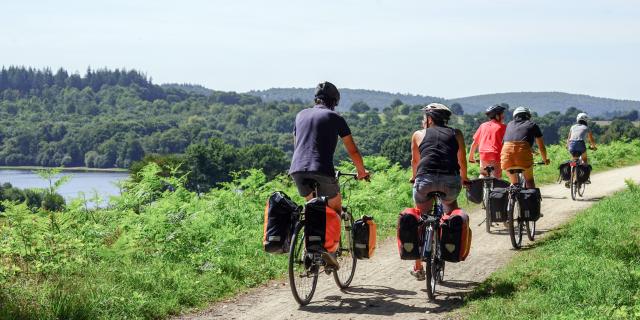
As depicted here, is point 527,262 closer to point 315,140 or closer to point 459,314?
point 459,314

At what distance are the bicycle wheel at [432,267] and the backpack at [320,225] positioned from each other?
3.30 ft

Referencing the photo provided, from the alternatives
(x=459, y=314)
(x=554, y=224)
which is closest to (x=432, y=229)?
(x=459, y=314)

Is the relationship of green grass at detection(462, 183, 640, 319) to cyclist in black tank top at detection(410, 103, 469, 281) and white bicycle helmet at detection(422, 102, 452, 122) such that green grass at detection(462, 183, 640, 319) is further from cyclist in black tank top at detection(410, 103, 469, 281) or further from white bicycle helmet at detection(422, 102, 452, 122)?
white bicycle helmet at detection(422, 102, 452, 122)

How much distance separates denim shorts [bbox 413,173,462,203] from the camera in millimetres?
7613

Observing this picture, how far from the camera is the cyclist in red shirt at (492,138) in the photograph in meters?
12.3

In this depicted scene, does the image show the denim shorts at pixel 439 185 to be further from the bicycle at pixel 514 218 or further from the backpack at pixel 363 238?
the bicycle at pixel 514 218

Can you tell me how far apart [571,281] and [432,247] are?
1.52 m

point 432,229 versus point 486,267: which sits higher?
point 432,229

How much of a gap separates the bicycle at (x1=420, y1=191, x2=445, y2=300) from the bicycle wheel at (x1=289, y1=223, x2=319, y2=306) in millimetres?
1167

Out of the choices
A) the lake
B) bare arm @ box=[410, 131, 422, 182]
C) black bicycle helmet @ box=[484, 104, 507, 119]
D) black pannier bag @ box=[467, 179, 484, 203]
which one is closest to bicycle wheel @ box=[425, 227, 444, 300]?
bare arm @ box=[410, 131, 422, 182]

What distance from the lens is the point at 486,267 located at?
9.57m

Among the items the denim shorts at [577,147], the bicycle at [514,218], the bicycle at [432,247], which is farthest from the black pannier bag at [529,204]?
the denim shorts at [577,147]

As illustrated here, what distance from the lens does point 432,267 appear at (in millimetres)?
7621

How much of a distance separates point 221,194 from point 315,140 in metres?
7.66
